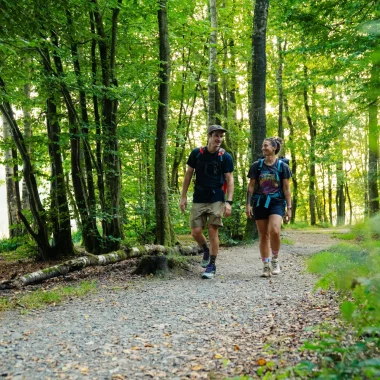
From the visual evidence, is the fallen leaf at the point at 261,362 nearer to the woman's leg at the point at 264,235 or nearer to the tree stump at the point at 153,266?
the woman's leg at the point at 264,235

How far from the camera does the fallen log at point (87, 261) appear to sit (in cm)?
639

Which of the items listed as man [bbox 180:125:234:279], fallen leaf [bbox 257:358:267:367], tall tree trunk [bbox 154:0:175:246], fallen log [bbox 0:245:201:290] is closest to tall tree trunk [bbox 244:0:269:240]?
tall tree trunk [bbox 154:0:175:246]

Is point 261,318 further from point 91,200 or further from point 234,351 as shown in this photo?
point 91,200

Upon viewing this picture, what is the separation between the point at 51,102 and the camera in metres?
9.24

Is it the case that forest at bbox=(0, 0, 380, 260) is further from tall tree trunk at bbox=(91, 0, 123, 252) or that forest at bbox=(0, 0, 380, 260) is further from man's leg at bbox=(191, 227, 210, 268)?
man's leg at bbox=(191, 227, 210, 268)

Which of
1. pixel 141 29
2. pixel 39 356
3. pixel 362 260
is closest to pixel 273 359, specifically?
pixel 362 260

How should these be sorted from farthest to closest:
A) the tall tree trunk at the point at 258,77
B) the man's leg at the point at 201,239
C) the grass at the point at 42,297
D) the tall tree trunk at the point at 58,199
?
the tall tree trunk at the point at 258,77 → the tall tree trunk at the point at 58,199 → the man's leg at the point at 201,239 → the grass at the point at 42,297

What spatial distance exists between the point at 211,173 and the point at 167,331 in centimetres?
327

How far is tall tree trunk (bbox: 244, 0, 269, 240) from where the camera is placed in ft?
36.3

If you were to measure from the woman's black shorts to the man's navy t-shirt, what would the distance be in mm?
636

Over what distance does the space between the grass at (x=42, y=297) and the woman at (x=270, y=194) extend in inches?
114

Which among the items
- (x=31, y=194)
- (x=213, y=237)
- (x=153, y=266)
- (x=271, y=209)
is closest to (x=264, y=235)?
(x=271, y=209)

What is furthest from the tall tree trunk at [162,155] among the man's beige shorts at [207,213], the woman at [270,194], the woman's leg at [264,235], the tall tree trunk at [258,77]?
the woman's leg at [264,235]

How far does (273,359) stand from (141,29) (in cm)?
874
